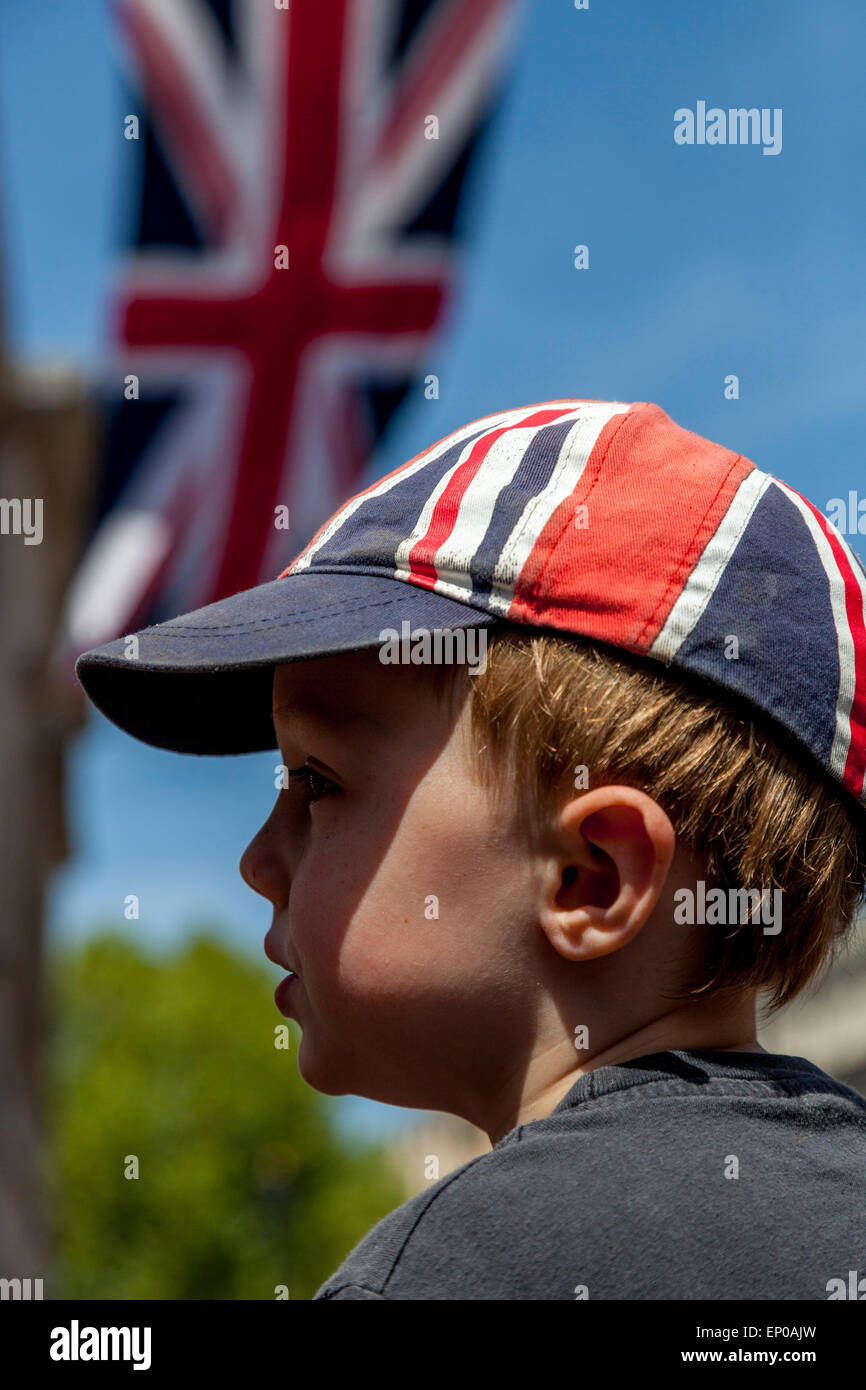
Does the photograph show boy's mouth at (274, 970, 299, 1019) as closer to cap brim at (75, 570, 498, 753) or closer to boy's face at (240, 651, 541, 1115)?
boy's face at (240, 651, 541, 1115)

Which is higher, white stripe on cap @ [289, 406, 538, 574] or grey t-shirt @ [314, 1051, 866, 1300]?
white stripe on cap @ [289, 406, 538, 574]

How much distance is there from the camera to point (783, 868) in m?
1.68

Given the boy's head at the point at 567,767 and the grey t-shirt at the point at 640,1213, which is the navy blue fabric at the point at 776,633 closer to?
the boy's head at the point at 567,767

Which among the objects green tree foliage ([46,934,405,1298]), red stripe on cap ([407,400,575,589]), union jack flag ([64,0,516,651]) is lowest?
green tree foliage ([46,934,405,1298])

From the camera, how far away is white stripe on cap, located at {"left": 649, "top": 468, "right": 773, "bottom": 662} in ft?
5.29

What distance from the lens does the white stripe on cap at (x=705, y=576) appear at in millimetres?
1611

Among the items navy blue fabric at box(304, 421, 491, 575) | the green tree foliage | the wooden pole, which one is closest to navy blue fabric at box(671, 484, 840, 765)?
navy blue fabric at box(304, 421, 491, 575)

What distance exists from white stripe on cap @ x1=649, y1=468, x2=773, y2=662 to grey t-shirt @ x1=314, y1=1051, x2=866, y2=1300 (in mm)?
463

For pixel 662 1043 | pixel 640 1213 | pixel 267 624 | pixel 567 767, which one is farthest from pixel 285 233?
pixel 640 1213

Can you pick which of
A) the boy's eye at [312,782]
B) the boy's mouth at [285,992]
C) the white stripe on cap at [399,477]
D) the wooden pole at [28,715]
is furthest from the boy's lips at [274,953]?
the wooden pole at [28,715]

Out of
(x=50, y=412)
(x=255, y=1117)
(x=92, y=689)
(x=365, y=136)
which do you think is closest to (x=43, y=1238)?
(x=50, y=412)

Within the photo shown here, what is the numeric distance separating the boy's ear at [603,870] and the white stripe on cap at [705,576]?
166 millimetres
